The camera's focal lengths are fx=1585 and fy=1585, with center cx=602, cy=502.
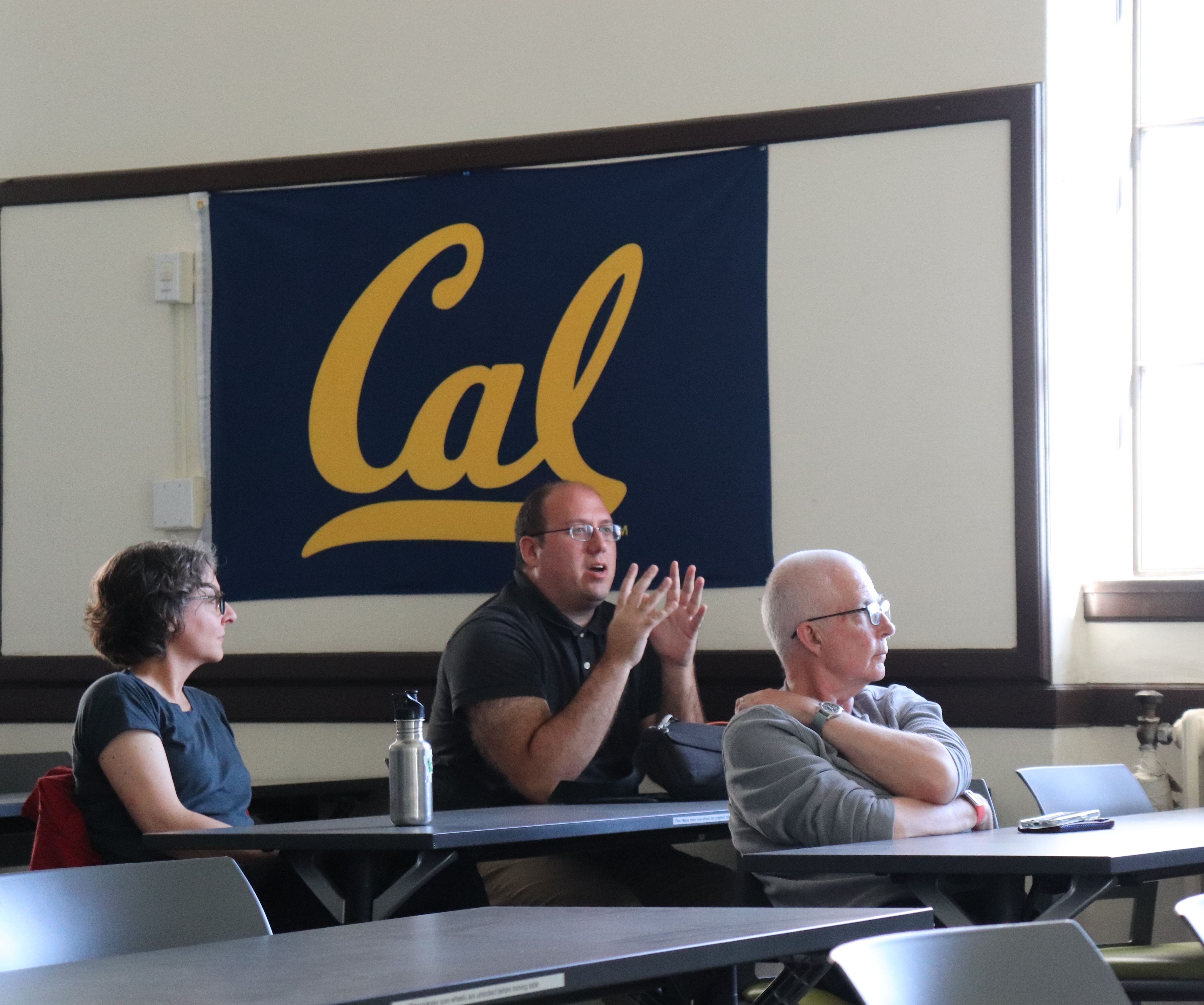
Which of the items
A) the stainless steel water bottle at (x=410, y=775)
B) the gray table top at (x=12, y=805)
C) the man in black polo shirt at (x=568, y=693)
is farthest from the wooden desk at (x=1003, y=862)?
the gray table top at (x=12, y=805)

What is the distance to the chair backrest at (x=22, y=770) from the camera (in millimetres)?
4168

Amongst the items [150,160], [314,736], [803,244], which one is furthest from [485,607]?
[150,160]

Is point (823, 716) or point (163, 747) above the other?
point (823, 716)

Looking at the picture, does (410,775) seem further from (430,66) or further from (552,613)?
(430,66)

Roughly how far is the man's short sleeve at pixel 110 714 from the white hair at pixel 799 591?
1205 millimetres

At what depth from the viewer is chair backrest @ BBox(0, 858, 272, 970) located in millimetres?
1808

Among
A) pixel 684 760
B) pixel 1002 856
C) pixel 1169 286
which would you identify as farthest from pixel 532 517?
pixel 1002 856

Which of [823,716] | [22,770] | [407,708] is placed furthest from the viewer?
[22,770]

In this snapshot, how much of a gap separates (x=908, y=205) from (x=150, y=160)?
2.23 m

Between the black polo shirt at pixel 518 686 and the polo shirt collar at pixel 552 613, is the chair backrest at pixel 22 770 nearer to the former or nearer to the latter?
the black polo shirt at pixel 518 686

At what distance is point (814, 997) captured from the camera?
2.45 m

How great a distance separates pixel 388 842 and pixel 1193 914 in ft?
4.61

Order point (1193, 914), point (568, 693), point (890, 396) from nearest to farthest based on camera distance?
point (1193, 914)
point (568, 693)
point (890, 396)

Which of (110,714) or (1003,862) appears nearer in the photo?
(1003,862)
